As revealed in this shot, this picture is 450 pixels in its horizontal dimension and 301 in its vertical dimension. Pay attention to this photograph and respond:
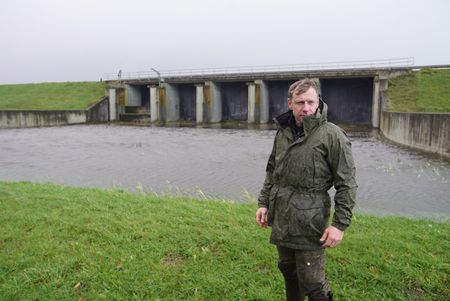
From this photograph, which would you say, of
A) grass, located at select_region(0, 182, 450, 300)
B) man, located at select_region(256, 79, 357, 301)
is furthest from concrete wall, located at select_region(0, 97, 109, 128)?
man, located at select_region(256, 79, 357, 301)

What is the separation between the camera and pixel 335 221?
2.62 m

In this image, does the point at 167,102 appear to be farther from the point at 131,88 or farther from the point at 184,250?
the point at 184,250

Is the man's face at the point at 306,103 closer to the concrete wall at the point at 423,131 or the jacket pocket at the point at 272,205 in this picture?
the jacket pocket at the point at 272,205

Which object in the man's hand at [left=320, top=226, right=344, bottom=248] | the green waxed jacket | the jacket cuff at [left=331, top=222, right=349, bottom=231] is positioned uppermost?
the green waxed jacket

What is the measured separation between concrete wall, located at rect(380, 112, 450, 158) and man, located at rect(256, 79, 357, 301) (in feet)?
43.7

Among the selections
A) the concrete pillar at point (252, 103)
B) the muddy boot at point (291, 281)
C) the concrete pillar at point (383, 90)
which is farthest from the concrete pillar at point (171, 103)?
the muddy boot at point (291, 281)

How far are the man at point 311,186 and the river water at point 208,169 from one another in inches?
225

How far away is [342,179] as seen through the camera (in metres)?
2.60

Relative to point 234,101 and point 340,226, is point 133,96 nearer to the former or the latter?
point 234,101

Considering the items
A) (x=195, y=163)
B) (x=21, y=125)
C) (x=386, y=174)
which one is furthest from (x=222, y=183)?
(x=21, y=125)

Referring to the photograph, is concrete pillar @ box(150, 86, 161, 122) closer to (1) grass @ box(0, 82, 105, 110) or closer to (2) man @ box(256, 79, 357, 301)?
(1) grass @ box(0, 82, 105, 110)

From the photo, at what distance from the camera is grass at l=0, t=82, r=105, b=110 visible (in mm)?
40634

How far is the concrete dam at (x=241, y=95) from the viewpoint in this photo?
31.1 m

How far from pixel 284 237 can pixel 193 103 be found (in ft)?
125
